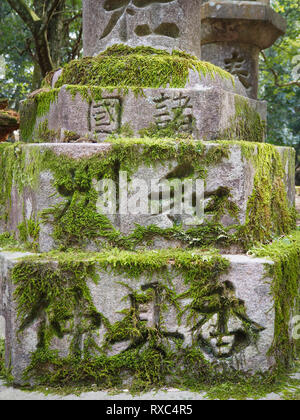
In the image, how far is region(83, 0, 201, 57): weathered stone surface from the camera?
145 inches

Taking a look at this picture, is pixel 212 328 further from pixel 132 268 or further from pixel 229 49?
pixel 229 49

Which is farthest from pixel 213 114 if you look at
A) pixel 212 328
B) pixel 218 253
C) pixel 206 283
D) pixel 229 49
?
pixel 229 49

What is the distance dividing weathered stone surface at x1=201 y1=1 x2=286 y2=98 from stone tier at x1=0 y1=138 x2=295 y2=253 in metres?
5.17

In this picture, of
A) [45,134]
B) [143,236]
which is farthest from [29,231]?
[45,134]

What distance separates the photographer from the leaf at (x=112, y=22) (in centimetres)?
375

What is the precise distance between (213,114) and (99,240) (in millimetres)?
1158

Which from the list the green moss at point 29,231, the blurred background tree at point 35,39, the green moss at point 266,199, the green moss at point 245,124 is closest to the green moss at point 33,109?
the green moss at point 29,231

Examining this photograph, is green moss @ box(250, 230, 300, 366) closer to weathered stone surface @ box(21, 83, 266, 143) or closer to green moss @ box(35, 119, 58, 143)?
weathered stone surface @ box(21, 83, 266, 143)

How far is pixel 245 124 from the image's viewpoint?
142 inches

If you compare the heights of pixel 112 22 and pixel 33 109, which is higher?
pixel 112 22

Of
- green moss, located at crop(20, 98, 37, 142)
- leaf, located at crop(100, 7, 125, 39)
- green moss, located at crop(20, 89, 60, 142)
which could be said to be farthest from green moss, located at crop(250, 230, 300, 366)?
leaf, located at crop(100, 7, 125, 39)

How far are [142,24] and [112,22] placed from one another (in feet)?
0.87

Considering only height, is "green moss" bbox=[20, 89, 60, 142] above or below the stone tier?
above

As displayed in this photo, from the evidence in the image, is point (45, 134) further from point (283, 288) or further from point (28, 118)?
point (283, 288)
